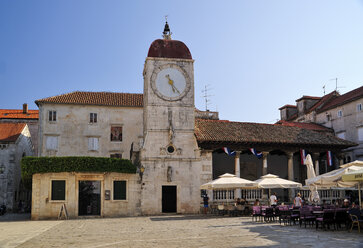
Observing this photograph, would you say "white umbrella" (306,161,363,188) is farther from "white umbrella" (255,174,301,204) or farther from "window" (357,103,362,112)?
"window" (357,103,362,112)

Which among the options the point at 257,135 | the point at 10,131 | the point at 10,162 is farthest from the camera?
the point at 10,131

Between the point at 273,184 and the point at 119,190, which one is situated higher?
the point at 273,184

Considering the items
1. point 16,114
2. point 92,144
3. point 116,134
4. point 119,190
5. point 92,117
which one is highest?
point 16,114

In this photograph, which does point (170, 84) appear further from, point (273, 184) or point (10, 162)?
point (10, 162)

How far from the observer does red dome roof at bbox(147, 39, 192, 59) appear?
28328 millimetres

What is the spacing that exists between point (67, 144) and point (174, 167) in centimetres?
1525

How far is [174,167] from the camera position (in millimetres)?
26703

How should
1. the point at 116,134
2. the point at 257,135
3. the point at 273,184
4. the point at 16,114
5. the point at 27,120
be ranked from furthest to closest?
1. the point at 16,114
2. the point at 27,120
3. the point at 116,134
4. the point at 257,135
5. the point at 273,184

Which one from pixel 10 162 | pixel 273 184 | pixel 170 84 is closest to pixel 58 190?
pixel 170 84

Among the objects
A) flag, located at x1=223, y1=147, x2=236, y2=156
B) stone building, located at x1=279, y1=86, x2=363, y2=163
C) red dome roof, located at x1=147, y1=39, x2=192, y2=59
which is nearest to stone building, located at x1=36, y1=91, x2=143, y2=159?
red dome roof, located at x1=147, y1=39, x2=192, y2=59

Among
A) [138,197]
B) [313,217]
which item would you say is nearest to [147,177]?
[138,197]

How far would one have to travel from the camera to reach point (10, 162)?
34.6 m

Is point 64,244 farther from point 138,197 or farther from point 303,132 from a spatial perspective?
point 303,132

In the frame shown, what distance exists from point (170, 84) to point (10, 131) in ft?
57.9
